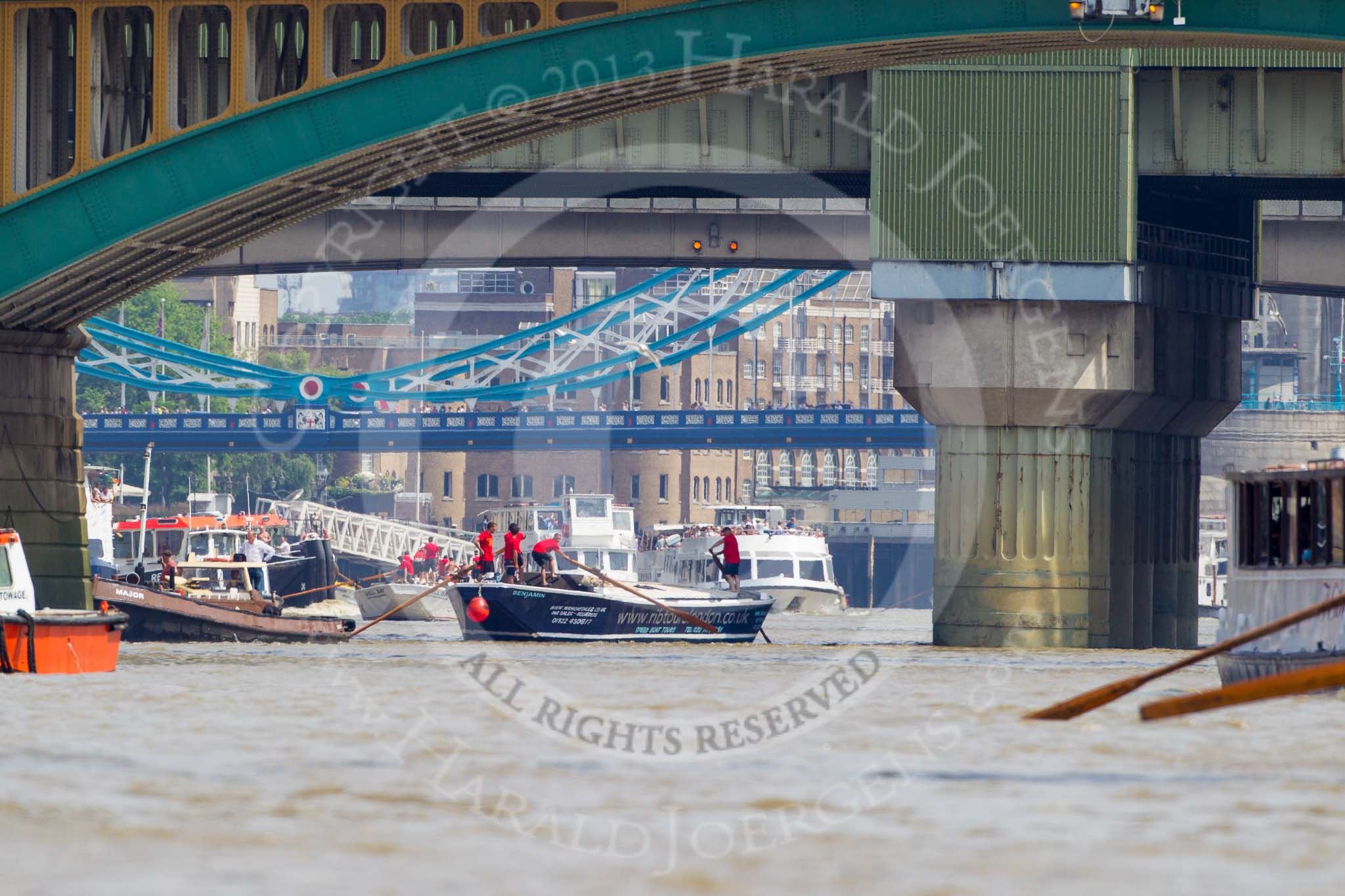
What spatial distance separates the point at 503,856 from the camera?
1177 centimetres

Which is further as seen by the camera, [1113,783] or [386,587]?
[386,587]

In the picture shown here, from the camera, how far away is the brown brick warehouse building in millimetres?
139750

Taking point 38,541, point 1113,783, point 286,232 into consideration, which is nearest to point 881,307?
point 286,232

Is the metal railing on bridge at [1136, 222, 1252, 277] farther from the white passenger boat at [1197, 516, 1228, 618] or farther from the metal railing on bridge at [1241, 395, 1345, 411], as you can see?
the metal railing on bridge at [1241, 395, 1345, 411]

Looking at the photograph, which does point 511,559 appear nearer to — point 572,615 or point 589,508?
point 572,615

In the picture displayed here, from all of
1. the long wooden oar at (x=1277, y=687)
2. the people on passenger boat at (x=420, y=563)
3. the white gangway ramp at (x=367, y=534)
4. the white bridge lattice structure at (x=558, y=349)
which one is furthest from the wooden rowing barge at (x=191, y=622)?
the people on passenger boat at (x=420, y=563)

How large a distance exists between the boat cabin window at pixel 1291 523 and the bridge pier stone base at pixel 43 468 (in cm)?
1754

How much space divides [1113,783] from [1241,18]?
1744 centimetres

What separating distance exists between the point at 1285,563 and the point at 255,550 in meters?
34.8

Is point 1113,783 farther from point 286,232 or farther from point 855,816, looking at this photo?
point 286,232

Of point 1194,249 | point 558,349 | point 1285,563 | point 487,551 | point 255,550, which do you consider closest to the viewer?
point 1285,563

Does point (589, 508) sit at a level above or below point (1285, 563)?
below

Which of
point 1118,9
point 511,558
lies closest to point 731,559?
point 511,558

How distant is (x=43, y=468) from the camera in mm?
33938
